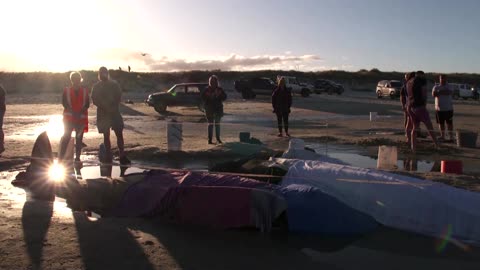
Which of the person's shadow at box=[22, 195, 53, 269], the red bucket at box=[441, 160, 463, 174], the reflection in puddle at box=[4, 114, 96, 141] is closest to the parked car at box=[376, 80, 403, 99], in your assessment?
the reflection in puddle at box=[4, 114, 96, 141]

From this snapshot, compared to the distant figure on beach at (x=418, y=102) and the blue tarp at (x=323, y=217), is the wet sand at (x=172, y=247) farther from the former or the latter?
the distant figure on beach at (x=418, y=102)

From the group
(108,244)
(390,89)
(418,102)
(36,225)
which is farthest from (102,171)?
(390,89)

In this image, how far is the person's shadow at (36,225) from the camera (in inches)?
200

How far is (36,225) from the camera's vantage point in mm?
6016

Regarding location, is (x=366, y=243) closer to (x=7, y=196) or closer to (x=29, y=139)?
(x=7, y=196)

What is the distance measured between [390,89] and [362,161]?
3778 cm

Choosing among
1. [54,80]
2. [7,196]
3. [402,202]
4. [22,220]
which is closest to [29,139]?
[7,196]

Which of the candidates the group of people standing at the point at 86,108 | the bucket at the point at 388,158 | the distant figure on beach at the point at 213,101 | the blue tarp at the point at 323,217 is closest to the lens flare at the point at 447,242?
the blue tarp at the point at 323,217

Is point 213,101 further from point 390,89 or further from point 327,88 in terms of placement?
point 327,88

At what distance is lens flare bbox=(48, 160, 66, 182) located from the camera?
26.5ft

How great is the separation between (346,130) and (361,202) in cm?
1202

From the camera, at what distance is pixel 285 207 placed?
5.83 meters

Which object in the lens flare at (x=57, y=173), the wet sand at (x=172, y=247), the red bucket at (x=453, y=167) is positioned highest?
the red bucket at (x=453, y=167)

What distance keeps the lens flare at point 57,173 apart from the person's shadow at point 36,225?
821 mm
